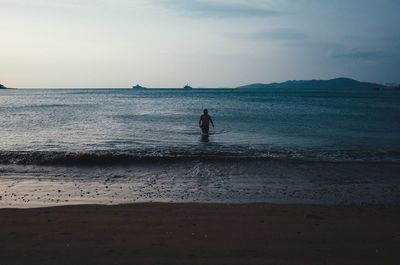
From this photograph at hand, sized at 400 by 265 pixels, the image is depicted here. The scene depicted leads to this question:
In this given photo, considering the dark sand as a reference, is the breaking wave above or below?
below

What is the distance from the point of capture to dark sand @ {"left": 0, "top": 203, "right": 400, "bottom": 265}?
606 cm

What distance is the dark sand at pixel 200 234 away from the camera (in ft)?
19.9

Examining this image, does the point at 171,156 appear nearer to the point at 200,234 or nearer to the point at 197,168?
→ the point at 197,168

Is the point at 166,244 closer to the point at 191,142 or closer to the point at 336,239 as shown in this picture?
the point at 336,239

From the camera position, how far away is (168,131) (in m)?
29.0

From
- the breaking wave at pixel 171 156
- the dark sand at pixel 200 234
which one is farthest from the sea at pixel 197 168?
the dark sand at pixel 200 234

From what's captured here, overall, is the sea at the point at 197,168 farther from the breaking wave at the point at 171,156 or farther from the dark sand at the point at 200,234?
the dark sand at the point at 200,234

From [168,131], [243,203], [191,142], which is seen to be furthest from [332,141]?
[243,203]

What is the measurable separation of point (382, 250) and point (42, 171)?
39.7ft

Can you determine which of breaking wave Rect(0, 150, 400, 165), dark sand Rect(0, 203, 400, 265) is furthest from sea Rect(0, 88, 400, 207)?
dark sand Rect(0, 203, 400, 265)

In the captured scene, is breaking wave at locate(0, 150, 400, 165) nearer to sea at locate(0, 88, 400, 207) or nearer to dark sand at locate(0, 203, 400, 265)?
sea at locate(0, 88, 400, 207)

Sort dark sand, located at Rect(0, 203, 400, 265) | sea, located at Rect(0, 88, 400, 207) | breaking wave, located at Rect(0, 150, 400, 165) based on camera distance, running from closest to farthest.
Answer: dark sand, located at Rect(0, 203, 400, 265)
sea, located at Rect(0, 88, 400, 207)
breaking wave, located at Rect(0, 150, 400, 165)

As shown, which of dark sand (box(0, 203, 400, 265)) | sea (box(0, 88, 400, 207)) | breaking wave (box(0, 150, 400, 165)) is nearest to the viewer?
dark sand (box(0, 203, 400, 265))

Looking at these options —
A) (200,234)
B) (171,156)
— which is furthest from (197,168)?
(200,234)
